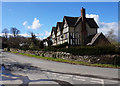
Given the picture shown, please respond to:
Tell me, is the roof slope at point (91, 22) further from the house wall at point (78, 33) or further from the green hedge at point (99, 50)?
the green hedge at point (99, 50)

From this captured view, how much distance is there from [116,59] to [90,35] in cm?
1821

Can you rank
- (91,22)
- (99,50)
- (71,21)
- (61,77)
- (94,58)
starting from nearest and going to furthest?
(61,77)
(94,58)
(99,50)
(71,21)
(91,22)

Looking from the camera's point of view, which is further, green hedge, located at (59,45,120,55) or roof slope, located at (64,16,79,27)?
roof slope, located at (64,16,79,27)

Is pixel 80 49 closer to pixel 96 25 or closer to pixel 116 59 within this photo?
pixel 116 59

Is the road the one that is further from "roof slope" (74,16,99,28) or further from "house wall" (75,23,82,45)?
"roof slope" (74,16,99,28)

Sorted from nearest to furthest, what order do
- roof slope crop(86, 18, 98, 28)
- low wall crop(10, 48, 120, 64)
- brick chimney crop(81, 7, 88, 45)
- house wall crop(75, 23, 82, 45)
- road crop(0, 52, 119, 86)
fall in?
road crop(0, 52, 119, 86)
low wall crop(10, 48, 120, 64)
house wall crop(75, 23, 82, 45)
brick chimney crop(81, 7, 88, 45)
roof slope crop(86, 18, 98, 28)

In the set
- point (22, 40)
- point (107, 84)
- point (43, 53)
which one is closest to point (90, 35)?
point (43, 53)

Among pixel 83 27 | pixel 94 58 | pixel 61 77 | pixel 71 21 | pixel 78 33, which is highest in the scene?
pixel 71 21

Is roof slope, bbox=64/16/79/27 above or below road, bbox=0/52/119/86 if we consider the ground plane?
above

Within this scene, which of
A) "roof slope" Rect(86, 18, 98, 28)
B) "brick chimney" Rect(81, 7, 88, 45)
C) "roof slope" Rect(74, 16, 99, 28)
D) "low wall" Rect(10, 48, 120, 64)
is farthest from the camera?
"roof slope" Rect(86, 18, 98, 28)

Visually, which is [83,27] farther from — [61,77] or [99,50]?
[61,77]

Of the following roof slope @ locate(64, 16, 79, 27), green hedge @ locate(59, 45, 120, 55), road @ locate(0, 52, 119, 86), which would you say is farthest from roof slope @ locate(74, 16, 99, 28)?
road @ locate(0, 52, 119, 86)

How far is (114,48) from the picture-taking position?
1599 cm

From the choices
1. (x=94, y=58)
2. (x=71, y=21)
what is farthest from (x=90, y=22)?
(x=94, y=58)
